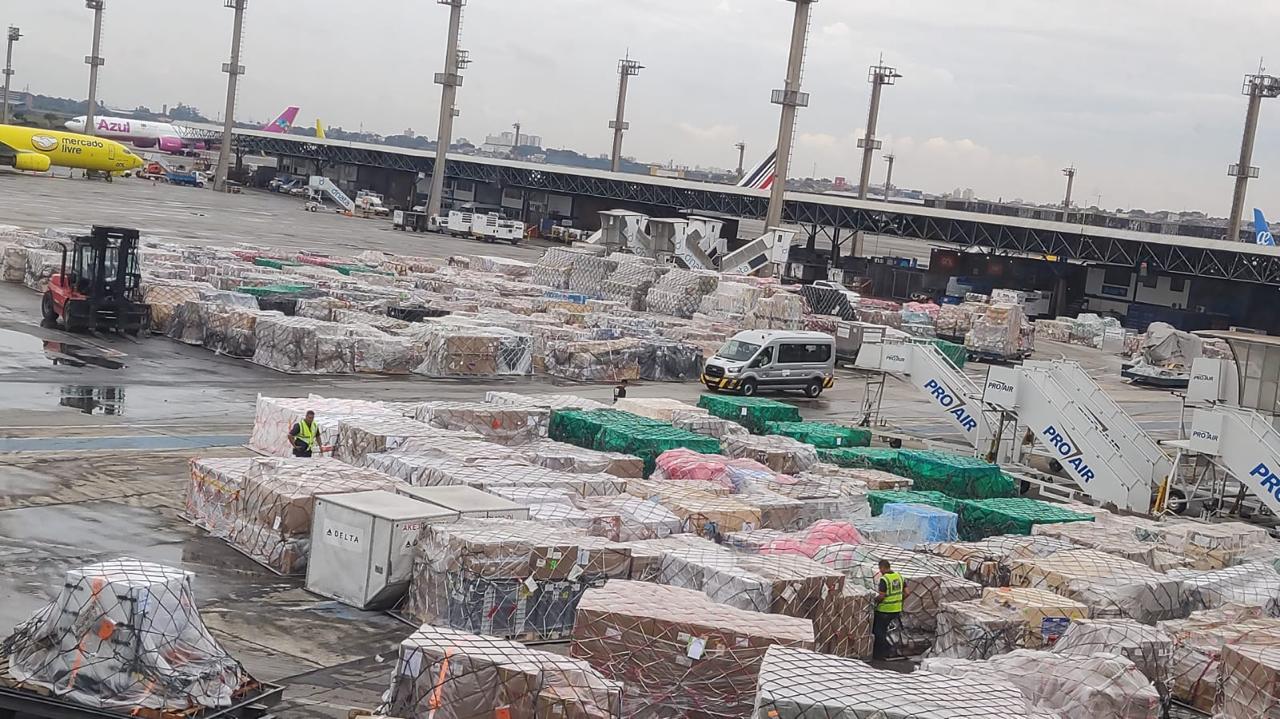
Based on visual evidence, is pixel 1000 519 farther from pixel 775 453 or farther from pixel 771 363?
pixel 771 363

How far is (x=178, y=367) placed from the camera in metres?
31.3

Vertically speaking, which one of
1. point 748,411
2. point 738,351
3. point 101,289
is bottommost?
point 748,411

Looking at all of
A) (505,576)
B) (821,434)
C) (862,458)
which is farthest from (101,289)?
(505,576)

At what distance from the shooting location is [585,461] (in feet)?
70.1

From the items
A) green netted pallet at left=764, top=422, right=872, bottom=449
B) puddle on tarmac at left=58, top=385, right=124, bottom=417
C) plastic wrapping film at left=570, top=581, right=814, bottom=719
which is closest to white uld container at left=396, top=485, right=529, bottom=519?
plastic wrapping film at left=570, top=581, right=814, bottom=719

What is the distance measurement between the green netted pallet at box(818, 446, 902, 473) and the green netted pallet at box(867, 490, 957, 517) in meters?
3.20

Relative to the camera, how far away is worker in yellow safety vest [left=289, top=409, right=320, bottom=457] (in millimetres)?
20781

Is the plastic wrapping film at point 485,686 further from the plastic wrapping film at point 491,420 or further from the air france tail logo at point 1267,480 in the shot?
the air france tail logo at point 1267,480

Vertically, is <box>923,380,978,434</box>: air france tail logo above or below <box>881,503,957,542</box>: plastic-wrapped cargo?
above

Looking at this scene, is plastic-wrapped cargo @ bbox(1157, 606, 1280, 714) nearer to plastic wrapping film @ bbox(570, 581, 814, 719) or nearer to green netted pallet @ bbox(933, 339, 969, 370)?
plastic wrapping film @ bbox(570, 581, 814, 719)

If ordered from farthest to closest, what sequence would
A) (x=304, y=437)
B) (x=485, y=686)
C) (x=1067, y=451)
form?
(x=1067, y=451) → (x=304, y=437) → (x=485, y=686)

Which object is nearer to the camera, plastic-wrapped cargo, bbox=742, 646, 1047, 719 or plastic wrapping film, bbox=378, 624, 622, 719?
plastic-wrapped cargo, bbox=742, 646, 1047, 719

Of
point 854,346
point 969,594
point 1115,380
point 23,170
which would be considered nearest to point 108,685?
point 969,594

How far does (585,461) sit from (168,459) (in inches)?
266
